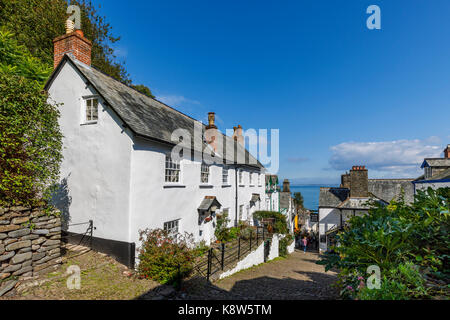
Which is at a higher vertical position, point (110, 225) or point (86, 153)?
point (86, 153)

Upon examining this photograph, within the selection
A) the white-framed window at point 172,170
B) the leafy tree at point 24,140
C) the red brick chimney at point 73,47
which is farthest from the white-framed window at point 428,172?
the red brick chimney at point 73,47

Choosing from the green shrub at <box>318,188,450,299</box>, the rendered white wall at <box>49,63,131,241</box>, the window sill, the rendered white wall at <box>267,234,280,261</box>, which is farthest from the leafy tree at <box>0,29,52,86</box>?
the rendered white wall at <box>267,234,280,261</box>

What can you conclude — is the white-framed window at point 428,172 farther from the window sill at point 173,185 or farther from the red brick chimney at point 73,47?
the red brick chimney at point 73,47

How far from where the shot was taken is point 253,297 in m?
7.59

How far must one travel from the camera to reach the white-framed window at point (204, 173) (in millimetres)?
13938

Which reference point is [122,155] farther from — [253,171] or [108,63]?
[108,63]

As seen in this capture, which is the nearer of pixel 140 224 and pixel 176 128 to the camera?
pixel 140 224

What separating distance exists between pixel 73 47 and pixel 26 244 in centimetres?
927

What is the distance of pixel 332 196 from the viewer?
90.9ft

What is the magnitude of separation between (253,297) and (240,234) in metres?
8.67

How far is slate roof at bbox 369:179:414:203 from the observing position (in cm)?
2621

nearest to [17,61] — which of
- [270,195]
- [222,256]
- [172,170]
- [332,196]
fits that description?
[172,170]

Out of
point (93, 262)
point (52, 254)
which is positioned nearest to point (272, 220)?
point (93, 262)
